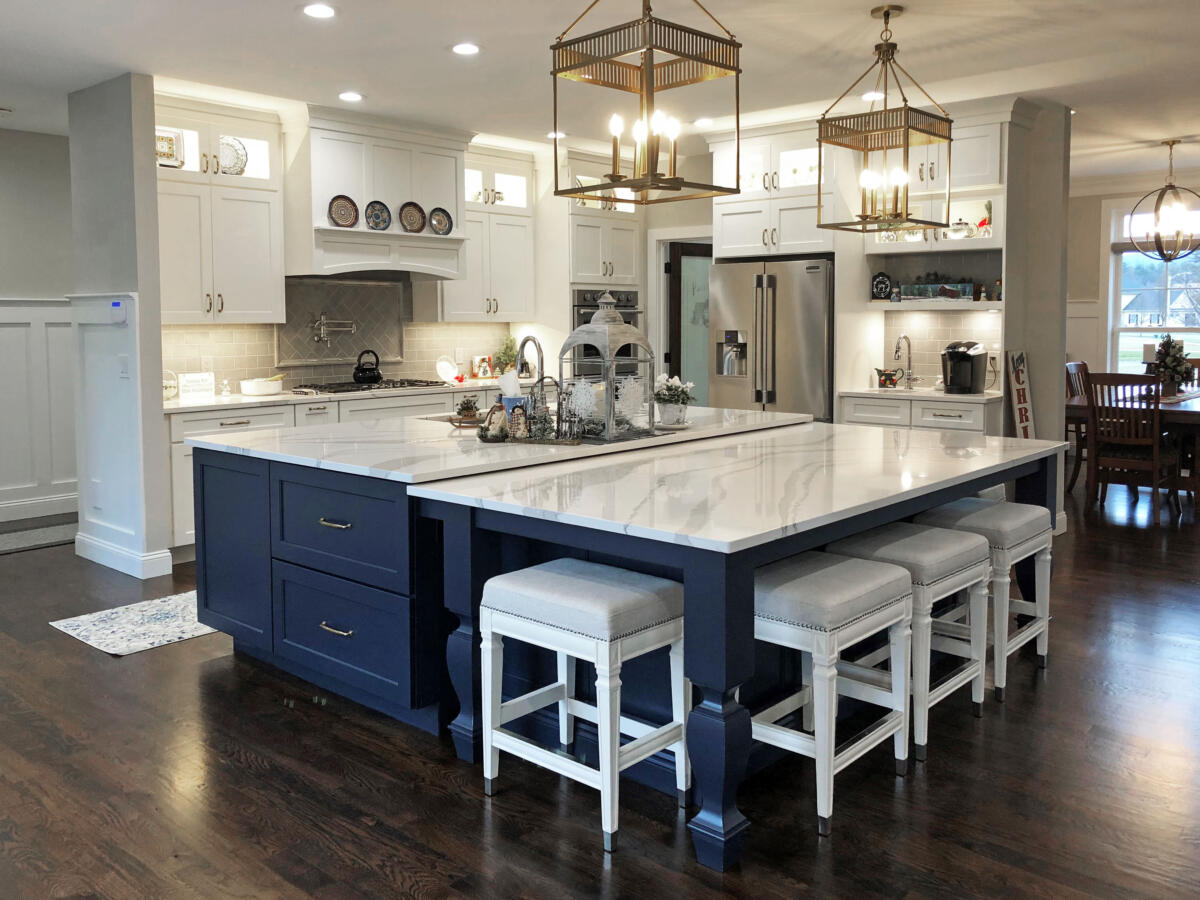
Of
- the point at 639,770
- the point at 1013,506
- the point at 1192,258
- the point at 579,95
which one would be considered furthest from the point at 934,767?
the point at 1192,258

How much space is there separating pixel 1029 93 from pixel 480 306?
380 cm

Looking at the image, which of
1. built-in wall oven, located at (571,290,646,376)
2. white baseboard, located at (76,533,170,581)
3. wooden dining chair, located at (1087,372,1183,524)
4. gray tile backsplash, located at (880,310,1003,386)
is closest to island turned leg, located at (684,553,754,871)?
white baseboard, located at (76,533,170,581)

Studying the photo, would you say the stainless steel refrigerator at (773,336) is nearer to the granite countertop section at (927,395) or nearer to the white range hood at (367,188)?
the granite countertop section at (927,395)

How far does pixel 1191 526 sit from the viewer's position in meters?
6.57

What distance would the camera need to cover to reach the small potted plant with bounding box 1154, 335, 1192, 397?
7633 mm

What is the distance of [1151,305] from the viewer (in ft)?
31.6

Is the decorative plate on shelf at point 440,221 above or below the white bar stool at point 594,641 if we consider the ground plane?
above

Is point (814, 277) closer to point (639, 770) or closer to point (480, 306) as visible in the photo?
point (480, 306)

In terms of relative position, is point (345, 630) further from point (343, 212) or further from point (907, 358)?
point (907, 358)

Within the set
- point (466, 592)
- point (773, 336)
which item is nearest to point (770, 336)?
point (773, 336)

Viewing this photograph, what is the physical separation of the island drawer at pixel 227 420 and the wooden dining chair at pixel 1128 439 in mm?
5248

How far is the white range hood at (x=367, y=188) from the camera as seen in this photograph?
20.2ft

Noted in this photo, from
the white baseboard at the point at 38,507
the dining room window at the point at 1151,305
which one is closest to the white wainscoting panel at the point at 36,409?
the white baseboard at the point at 38,507

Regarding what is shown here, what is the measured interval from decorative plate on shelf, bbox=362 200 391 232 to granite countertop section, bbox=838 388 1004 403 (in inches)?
122
